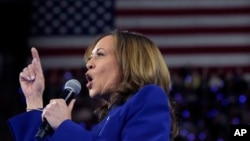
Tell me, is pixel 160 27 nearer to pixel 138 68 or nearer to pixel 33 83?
pixel 33 83

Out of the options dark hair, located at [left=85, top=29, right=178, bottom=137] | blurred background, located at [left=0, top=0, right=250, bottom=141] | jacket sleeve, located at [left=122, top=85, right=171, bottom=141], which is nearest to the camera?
jacket sleeve, located at [left=122, top=85, right=171, bottom=141]

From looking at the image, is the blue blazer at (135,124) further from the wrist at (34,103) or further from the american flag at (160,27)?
the american flag at (160,27)

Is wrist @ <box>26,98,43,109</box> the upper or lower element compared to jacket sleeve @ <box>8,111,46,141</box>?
upper

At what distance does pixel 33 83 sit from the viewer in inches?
67.2

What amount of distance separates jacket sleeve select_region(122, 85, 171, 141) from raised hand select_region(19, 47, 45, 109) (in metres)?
0.32

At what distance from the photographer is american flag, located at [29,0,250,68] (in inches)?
254

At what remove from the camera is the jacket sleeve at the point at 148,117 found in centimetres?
142

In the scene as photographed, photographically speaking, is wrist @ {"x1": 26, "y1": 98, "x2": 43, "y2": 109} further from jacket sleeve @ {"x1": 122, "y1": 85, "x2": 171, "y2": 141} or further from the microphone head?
jacket sleeve @ {"x1": 122, "y1": 85, "x2": 171, "y2": 141}

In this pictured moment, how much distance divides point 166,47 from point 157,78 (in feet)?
16.2

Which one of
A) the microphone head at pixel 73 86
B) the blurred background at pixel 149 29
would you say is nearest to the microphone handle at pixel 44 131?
the microphone head at pixel 73 86

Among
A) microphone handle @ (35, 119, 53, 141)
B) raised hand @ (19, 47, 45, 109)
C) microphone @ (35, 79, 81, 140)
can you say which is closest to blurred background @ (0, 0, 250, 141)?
raised hand @ (19, 47, 45, 109)

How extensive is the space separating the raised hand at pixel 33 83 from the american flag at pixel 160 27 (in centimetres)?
473

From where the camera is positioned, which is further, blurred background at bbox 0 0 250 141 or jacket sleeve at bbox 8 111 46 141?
blurred background at bbox 0 0 250 141

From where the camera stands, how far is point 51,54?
6.59 meters
